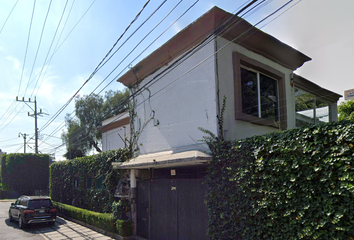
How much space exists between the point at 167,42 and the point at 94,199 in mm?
8799

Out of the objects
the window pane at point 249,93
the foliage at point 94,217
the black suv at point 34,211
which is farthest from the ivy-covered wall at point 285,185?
the black suv at point 34,211

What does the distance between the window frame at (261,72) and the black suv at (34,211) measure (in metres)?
11.3

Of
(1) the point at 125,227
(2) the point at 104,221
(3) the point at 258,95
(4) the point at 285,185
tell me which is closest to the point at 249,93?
(3) the point at 258,95

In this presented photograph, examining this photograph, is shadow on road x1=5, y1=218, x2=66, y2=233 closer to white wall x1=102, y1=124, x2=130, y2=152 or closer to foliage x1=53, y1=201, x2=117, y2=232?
foliage x1=53, y1=201, x2=117, y2=232

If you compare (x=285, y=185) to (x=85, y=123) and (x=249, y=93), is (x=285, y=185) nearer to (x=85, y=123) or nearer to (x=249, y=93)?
(x=249, y=93)

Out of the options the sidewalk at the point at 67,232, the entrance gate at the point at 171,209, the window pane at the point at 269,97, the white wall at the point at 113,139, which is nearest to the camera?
the entrance gate at the point at 171,209

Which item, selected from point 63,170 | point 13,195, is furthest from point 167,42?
point 13,195

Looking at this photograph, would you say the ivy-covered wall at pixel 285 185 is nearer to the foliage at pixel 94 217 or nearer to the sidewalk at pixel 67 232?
the foliage at pixel 94 217

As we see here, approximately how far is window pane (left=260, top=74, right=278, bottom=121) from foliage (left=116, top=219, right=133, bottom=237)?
6533mm

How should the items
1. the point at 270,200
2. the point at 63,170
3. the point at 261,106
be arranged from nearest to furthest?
the point at 270,200
the point at 261,106
the point at 63,170

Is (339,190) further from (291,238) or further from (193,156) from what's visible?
(193,156)

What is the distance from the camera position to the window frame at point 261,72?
905 centimetres

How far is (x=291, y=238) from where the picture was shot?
547 cm

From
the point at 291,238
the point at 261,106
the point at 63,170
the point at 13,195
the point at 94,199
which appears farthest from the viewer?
the point at 13,195
